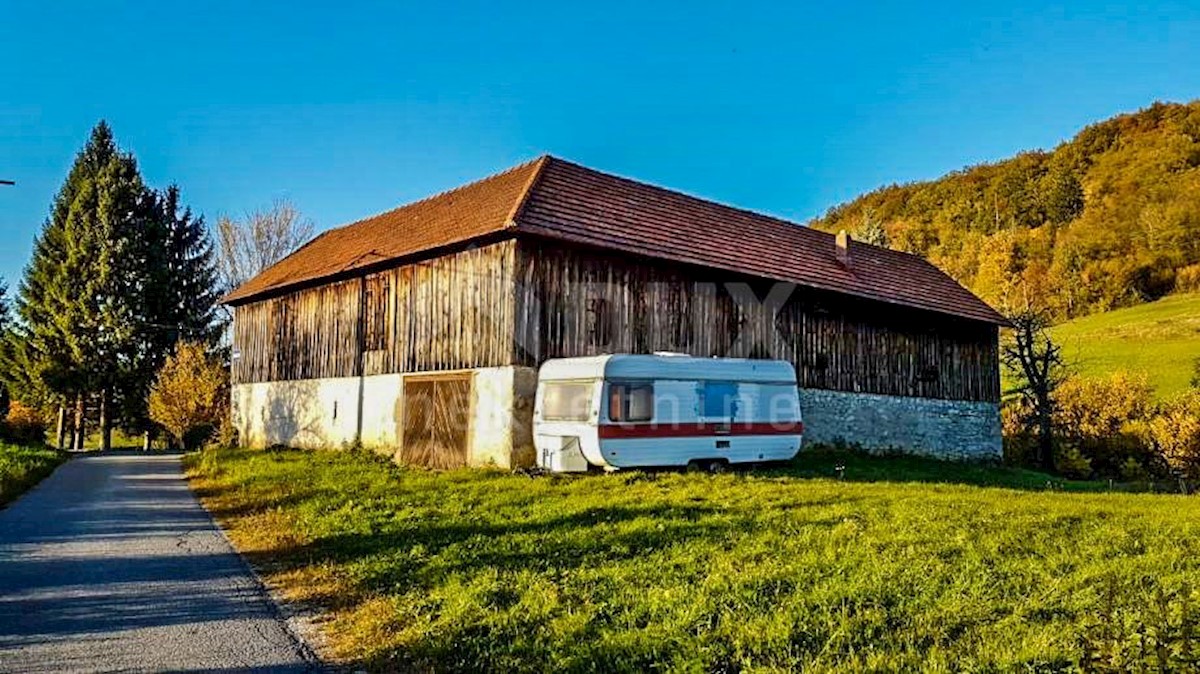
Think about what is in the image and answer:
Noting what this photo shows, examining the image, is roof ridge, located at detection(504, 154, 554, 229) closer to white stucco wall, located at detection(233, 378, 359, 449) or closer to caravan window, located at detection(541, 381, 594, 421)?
caravan window, located at detection(541, 381, 594, 421)

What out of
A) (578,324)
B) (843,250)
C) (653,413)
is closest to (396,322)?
(578,324)

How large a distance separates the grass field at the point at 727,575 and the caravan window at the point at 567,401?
169 cm

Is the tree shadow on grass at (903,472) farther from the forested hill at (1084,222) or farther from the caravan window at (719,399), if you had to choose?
the forested hill at (1084,222)

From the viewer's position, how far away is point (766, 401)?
57.4 feet

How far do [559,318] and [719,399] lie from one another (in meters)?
4.24

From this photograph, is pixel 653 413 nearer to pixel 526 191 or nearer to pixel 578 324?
pixel 578 324

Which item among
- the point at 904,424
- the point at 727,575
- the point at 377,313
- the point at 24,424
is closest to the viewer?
the point at 727,575

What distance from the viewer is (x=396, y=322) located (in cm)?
2105

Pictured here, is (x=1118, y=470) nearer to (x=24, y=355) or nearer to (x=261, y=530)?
(x=261, y=530)

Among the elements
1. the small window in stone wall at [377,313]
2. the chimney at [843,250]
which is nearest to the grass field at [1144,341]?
the chimney at [843,250]

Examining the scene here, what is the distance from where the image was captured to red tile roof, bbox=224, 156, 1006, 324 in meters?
19.1

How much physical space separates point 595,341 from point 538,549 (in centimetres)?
1047

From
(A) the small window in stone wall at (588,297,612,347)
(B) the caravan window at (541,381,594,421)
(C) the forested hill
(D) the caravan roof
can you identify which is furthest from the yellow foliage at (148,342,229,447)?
(C) the forested hill

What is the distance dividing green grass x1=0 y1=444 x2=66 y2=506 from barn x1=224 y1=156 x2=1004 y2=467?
6104mm
